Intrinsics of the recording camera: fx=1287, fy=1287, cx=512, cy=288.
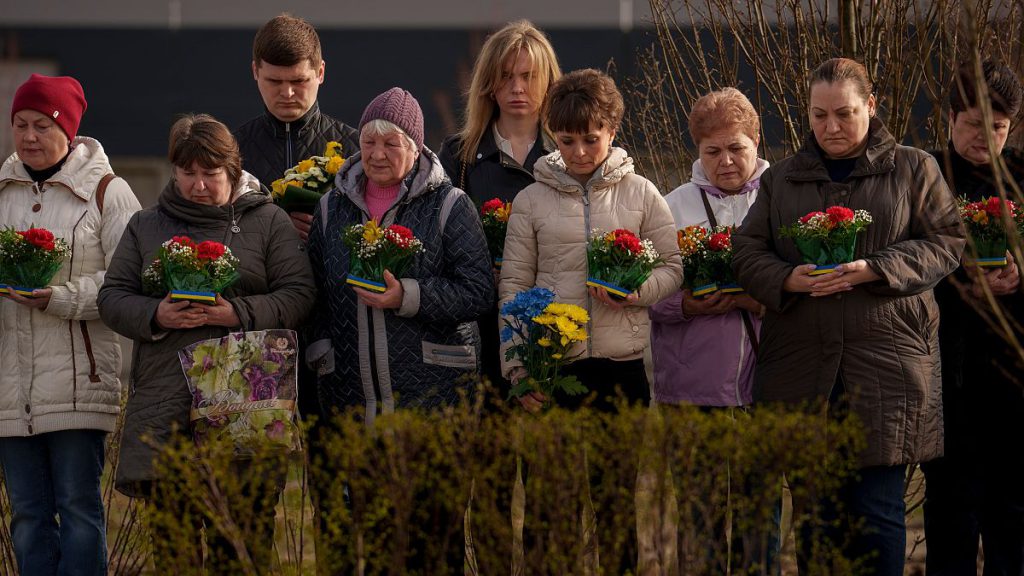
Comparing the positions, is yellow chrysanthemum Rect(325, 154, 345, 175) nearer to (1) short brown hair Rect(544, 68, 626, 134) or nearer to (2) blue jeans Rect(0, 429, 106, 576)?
(1) short brown hair Rect(544, 68, 626, 134)

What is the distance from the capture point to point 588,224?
509 centimetres

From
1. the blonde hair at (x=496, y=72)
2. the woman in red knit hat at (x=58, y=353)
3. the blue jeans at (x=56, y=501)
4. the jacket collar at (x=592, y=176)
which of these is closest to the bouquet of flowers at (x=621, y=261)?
the jacket collar at (x=592, y=176)

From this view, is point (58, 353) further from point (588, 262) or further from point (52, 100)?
point (588, 262)

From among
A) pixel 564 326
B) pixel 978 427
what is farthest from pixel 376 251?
pixel 978 427

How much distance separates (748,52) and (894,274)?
2.30m

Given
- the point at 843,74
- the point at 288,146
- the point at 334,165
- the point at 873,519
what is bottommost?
the point at 873,519

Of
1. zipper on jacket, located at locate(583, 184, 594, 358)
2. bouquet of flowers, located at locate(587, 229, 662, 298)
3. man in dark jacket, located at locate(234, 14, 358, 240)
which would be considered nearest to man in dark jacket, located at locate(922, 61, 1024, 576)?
bouquet of flowers, located at locate(587, 229, 662, 298)

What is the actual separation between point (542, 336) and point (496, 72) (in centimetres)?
140

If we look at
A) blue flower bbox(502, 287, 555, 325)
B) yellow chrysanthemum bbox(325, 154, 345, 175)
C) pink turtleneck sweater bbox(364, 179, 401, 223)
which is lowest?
blue flower bbox(502, 287, 555, 325)

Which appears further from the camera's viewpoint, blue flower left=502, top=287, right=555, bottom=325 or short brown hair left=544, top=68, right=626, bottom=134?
short brown hair left=544, top=68, right=626, bottom=134

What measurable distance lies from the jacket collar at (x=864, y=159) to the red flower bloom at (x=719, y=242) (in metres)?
0.34

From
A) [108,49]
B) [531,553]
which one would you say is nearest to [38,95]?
[531,553]

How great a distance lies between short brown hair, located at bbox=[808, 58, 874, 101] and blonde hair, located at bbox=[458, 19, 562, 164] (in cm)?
124

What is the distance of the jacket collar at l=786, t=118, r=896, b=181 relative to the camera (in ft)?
15.8
